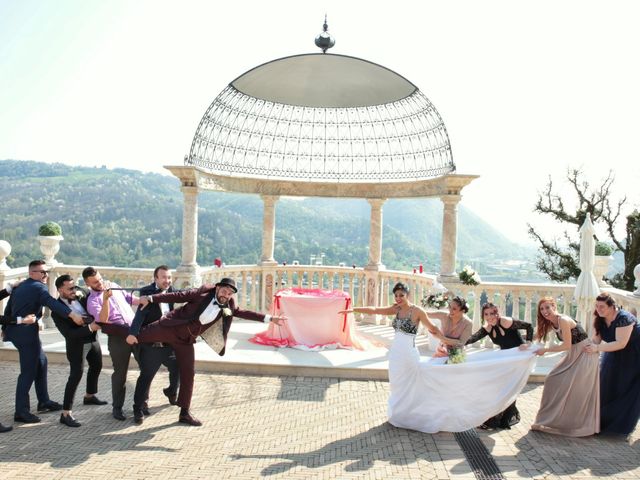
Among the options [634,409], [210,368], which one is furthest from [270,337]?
[634,409]

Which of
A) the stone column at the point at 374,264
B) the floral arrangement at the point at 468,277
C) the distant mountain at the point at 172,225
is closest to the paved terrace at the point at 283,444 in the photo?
the floral arrangement at the point at 468,277

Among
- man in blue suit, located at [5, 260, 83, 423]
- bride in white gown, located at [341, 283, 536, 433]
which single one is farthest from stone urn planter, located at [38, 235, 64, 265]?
bride in white gown, located at [341, 283, 536, 433]

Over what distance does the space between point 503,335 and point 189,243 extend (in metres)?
8.54

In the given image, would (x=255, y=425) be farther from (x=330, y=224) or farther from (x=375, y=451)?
(x=330, y=224)

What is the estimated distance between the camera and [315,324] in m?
11.4

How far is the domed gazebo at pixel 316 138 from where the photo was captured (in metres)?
14.3

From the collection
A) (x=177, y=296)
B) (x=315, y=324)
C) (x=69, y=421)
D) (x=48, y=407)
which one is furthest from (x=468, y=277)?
(x=48, y=407)

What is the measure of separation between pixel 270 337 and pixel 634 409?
7.17 m

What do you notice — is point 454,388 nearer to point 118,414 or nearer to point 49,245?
point 118,414

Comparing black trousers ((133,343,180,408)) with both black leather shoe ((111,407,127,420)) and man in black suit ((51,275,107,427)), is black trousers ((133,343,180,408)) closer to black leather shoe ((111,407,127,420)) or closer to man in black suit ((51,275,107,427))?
black leather shoe ((111,407,127,420))

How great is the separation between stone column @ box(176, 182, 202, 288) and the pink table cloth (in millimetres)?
2687

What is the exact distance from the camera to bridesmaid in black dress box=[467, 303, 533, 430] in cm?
718

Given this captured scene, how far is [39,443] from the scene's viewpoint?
6227 millimetres

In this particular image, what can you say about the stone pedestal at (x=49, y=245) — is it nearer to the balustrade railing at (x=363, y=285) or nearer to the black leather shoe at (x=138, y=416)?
the balustrade railing at (x=363, y=285)
